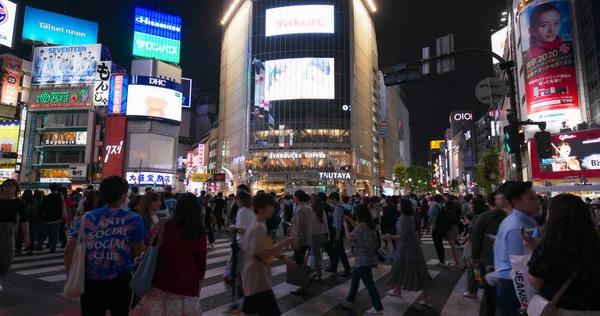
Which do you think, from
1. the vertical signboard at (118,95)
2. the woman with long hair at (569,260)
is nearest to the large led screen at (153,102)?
the vertical signboard at (118,95)

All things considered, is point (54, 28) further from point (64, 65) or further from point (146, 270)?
point (146, 270)

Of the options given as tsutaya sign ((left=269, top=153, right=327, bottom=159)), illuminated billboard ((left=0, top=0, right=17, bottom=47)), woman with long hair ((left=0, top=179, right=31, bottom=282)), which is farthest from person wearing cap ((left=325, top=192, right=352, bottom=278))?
illuminated billboard ((left=0, top=0, right=17, bottom=47))

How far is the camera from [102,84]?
170 ft

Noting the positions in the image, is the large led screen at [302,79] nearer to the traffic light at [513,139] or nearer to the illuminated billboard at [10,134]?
the illuminated billboard at [10,134]

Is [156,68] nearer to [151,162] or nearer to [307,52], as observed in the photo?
[151,162]

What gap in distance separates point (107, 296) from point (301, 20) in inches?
2655

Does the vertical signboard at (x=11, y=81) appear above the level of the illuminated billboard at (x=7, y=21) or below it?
below

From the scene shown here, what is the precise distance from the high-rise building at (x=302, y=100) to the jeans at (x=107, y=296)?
2093 inches

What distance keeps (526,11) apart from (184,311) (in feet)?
148

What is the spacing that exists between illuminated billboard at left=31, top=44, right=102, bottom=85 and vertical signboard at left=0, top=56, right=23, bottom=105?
2.34 m

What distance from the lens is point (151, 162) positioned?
51531mm

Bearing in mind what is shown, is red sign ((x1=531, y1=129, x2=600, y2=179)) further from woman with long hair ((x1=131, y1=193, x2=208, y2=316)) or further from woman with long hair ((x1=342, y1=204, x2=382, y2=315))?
woman with long hair ((x1=131, y1=193, x2=208, y2=316))

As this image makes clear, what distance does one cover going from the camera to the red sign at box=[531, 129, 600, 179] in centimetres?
3089

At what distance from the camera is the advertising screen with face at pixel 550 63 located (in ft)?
110
